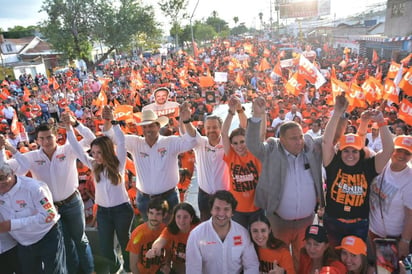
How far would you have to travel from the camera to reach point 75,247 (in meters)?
3.62

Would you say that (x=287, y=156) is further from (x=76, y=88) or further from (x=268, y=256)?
(x=76, y=88)

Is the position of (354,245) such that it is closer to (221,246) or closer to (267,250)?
(267,250)

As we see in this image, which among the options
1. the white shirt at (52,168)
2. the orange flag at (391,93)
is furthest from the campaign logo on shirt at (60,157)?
the orange flag at (391,93)

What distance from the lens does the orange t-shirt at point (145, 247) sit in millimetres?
3021

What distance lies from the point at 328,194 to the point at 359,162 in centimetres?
41

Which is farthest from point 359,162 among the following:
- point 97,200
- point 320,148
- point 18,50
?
point 18,50

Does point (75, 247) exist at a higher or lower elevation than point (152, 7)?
lower

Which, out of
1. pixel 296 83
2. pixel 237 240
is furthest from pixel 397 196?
pixel 296 83

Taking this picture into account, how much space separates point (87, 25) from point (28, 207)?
92.0 ft

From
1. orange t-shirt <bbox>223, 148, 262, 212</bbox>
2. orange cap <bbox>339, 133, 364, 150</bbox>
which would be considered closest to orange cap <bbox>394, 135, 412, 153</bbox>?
orange cap <bbox>339, 133, 364, 150</bbox>

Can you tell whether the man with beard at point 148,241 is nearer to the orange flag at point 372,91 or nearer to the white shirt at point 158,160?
the white shirt at point 158,160

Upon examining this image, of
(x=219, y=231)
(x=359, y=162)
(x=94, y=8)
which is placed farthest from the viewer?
(x=94, y=8)

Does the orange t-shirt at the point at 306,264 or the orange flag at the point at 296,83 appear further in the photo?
the orange flag at the point at 296,83

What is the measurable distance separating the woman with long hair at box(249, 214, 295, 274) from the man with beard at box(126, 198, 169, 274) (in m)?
0.89
